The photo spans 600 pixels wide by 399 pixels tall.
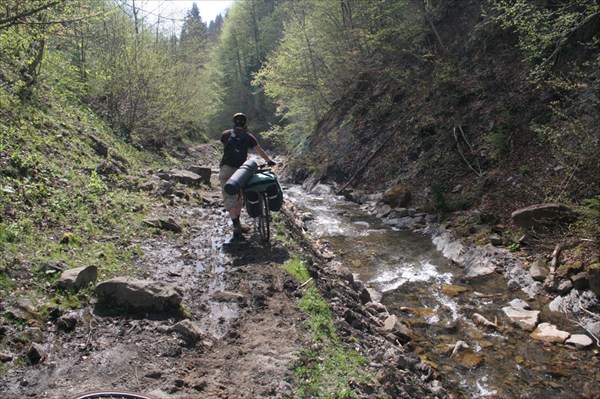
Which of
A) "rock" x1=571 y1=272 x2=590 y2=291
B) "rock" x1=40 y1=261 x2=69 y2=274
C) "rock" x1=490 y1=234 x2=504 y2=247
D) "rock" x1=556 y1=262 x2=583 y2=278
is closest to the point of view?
"rock" x1=40 y1=261 x2=69 y2=274

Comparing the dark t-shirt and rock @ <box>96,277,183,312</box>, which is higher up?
the dark t-shirt

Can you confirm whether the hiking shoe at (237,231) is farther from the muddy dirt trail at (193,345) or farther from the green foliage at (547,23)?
the green foliage at (547,23)

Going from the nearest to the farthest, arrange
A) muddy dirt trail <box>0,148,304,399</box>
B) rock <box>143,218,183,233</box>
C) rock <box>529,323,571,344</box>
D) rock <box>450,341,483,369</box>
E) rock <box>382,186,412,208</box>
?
muddy dirt trail <box>0,148,304,399</box>
rock <box>450,341,483,369</box>
rock <box>529,323,571,344</box>
rock <box>143,218,183,233</box>
rock <box>382,186,412,208</box>

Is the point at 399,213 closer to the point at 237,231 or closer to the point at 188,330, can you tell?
the point at 237,231

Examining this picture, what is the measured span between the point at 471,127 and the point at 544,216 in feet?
19.3

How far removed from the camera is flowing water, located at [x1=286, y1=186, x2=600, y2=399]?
509 cm

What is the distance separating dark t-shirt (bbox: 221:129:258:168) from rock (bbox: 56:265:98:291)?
10.6ft

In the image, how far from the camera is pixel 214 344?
4520 millimetres

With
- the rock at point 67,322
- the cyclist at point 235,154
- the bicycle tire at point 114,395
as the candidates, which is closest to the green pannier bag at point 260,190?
the cyclist at point 235,154

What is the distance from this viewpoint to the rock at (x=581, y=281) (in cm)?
671

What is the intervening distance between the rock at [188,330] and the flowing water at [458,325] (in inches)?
122

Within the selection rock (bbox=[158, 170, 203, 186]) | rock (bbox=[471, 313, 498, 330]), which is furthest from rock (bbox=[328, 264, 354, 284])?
rock (bbox=[158, 170, 203, 186])

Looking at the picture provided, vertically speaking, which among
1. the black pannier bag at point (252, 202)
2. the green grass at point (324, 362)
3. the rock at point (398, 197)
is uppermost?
the black pannier bag at point (252, 202)

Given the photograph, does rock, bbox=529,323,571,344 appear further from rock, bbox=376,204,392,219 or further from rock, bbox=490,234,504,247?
rock, bbox=376,204,392,219
